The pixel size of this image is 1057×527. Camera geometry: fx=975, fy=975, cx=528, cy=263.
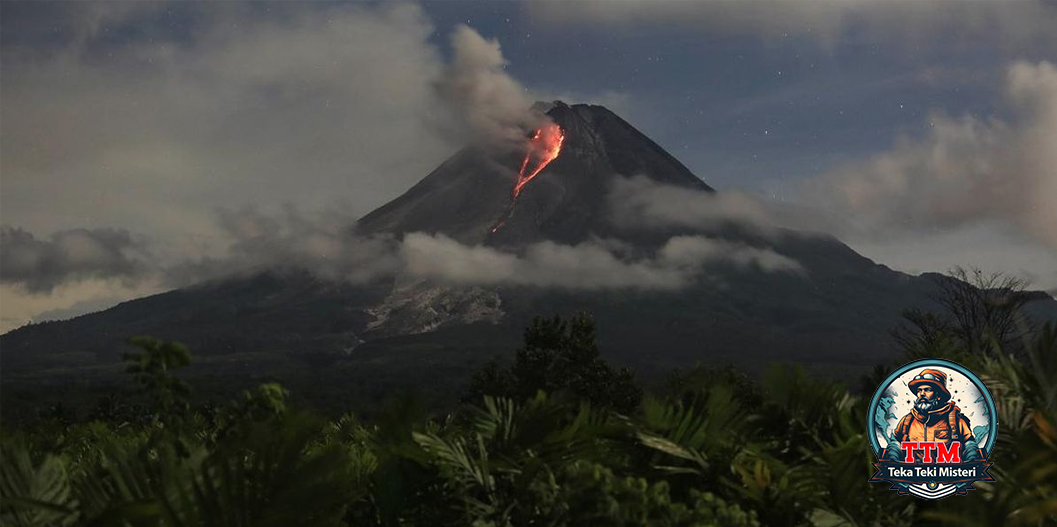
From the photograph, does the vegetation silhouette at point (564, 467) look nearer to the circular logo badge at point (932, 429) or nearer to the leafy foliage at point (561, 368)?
the circular logo badge at point (932, 429)

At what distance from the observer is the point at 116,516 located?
2656mm

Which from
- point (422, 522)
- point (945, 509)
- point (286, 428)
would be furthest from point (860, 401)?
point (286, 428)

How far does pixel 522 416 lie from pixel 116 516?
1670 millimetres

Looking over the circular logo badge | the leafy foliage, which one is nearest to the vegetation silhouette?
the circular logo badge

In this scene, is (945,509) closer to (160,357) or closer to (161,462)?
(161,462)

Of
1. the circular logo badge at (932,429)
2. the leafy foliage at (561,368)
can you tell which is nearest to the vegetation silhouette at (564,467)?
the circular logo badge at (932,429)

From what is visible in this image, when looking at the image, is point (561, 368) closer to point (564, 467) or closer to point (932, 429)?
point (564, 467)

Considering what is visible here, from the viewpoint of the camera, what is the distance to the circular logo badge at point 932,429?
3316 millimetres

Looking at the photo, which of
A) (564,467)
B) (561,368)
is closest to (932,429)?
(564,467)

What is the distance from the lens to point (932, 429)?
11.3 feet

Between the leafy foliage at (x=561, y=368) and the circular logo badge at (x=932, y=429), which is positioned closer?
the circular logo badge at (x=932, y=429)

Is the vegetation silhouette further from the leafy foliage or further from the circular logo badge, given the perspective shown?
the leafy foliage

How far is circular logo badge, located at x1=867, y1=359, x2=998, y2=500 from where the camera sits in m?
3.32

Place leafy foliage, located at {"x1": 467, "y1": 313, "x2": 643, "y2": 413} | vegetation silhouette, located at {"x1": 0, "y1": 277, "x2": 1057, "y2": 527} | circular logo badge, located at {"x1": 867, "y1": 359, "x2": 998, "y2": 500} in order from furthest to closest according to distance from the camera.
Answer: leafy foliage, located at {"x1": 467, "y1": 313, "x2": 643, "y2": 413} < circular logo badge, located at {"x1": 867, "y1": 359, "x2": 998, "y2": 500} < vegetation silhouette, located at {"x1": 0, "y1": 277, "x2": 1057, "y2": 527}
